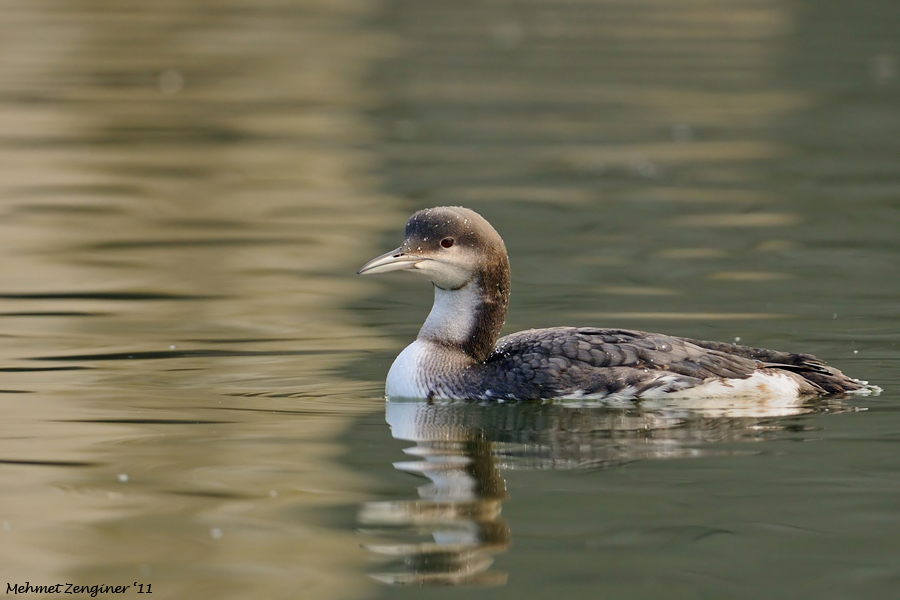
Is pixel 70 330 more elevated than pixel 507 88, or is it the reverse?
pixel 507 88

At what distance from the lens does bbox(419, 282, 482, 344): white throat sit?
713cm

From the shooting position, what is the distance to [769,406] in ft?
22.0

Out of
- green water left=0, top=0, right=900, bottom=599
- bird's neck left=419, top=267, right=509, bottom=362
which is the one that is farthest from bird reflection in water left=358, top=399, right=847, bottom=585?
bird's neck left=419, top=267, right=509, bottom=362

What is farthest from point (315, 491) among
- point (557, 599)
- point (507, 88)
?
point (507, 88)

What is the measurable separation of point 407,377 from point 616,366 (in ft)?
3.16

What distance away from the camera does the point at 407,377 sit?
688 cm

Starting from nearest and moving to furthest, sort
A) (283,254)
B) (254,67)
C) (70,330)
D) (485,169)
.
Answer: (70,330) → (283,254) → (485,169) → (254,67)

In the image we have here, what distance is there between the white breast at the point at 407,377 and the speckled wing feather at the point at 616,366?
0.33 metres

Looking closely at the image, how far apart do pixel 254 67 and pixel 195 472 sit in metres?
18.4

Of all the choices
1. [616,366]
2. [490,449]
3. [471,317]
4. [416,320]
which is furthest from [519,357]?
[416,320]

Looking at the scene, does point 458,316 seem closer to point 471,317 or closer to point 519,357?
point 471,317

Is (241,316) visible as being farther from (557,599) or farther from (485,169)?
(485,169)

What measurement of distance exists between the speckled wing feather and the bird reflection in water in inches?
3.6

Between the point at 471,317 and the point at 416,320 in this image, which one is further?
the point at 416,320
